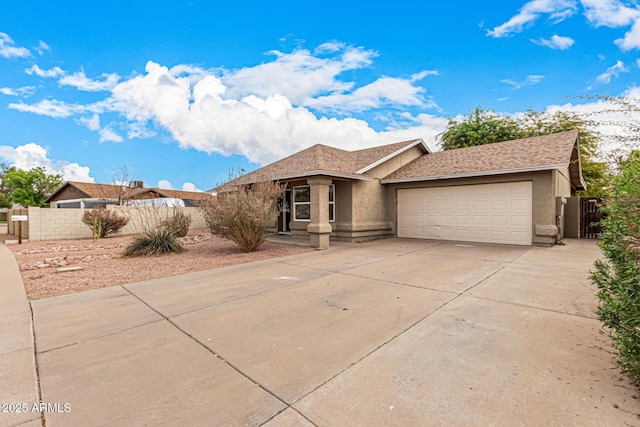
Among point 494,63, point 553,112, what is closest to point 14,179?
point 494,63

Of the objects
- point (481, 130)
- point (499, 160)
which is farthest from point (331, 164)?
point (481, 130)

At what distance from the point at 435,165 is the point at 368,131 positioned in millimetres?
9579

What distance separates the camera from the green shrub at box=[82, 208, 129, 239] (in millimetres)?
14602

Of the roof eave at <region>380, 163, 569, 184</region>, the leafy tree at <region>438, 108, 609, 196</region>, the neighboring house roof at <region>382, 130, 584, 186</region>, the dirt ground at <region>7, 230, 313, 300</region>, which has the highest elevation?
the leafy tree at <region>438, 108, 609, 196</region>

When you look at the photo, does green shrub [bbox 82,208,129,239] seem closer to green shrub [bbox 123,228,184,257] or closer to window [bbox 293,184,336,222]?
green shrub [bbox 123,228,184,257]

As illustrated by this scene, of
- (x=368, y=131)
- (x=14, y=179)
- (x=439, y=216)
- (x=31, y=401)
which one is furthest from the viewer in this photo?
(x=14, y=179)

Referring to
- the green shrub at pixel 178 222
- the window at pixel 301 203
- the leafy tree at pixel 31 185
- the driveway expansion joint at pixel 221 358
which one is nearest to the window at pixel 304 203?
the window at pixel 301 203

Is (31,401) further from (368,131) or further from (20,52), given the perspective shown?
(368,131)

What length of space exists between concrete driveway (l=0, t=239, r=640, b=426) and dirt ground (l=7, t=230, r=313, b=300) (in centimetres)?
99

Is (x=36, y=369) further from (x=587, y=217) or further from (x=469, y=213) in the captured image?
(x=587, y=217)

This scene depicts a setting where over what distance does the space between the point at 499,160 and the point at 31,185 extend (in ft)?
174

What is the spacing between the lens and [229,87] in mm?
14828

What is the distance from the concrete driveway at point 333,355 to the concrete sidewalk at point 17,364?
0.34 ft

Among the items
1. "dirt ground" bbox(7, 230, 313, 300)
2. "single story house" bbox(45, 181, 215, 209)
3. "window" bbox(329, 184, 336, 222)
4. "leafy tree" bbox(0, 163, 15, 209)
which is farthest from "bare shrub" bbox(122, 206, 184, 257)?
"leafy tree" bbox(0, 163, 15, 209)
